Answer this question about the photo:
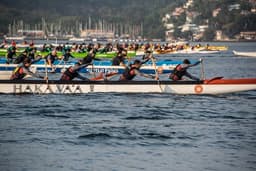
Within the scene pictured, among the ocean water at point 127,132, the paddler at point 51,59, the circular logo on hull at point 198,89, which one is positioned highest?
the paddler at point 51,59

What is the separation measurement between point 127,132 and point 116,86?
28.9 feet

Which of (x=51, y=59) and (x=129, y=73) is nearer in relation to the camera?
(x=129, y=73)

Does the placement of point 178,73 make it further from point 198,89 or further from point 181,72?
point 198,89

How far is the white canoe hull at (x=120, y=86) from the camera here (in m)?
32.1

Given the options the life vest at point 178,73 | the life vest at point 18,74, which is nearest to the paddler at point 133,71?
the life vest at point 178,73

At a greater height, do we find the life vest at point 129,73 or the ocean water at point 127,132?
the life vest at point 129,73

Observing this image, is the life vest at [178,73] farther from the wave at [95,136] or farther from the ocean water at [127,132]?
the wave at [95,136]

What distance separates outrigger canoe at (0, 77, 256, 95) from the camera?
32125 millimetres

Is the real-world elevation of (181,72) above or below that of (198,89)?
above

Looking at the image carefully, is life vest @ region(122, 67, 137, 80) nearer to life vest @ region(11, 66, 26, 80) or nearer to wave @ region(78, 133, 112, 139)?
life vest @ region(11, 66, 26, 80)

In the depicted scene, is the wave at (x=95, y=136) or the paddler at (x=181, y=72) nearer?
the wave at (x=95, y=136)

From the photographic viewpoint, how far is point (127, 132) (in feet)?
77.0

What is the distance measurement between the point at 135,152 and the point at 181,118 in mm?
6796

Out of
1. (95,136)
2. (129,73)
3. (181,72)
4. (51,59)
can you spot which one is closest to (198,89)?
(181,72)
